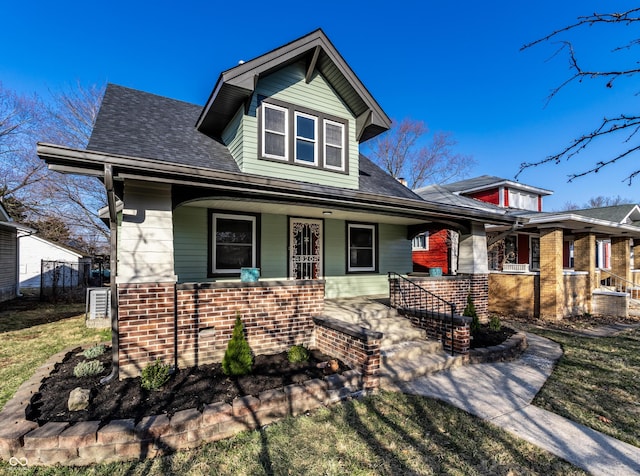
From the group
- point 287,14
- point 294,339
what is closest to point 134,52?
point 287,14

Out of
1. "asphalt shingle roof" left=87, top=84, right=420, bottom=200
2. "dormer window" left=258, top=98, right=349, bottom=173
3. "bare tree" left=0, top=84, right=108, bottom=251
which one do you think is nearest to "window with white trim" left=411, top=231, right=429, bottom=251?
"asphalt shingle roof" left=87, top=84, right=420, bottom=200

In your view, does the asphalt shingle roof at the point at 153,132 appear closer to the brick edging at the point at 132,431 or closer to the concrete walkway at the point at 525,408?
the brick edging at the point at 132,431

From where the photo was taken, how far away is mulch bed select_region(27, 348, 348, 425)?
11.1 feet

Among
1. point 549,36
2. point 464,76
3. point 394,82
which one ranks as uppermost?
point 394,82

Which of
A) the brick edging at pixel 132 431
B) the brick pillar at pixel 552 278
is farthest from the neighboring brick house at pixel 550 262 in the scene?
the brick edging at pixel 132 431

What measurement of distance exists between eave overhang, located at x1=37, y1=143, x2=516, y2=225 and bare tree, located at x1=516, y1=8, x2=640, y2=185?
388cm

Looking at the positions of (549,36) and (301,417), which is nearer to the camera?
(549,36)

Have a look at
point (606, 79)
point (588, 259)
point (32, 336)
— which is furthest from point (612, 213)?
point (32, 336)

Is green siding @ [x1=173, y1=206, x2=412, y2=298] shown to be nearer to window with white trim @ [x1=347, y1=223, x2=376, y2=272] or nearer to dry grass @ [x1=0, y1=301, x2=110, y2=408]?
window with white trim @ [x1=347, y1=223, x2=376, y2=272]

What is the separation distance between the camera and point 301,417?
3.66 m

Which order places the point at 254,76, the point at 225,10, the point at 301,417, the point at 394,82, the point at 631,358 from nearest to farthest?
the point at 301,417 < the point at 631,358 < the point at 254,76 < the point at 225,10 < the point at 394,82

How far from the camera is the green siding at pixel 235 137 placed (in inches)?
276

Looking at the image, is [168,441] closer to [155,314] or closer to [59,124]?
[155,314]

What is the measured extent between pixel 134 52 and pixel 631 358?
18.8m
